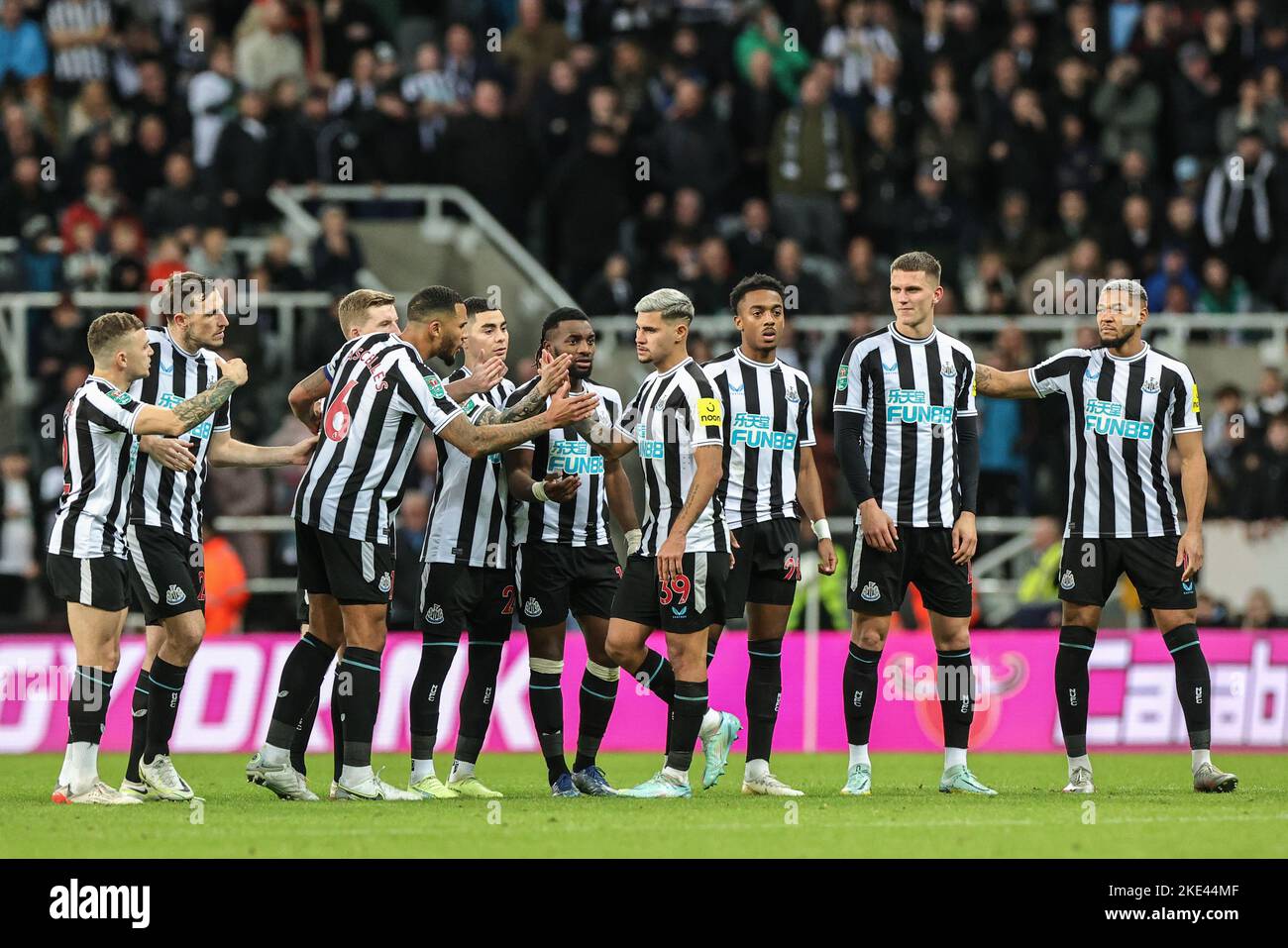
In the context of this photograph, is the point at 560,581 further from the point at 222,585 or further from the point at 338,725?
the point at 222,585

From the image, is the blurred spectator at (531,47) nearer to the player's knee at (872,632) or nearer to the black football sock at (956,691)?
the player's knee at (872,632)

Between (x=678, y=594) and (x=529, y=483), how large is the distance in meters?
1.04

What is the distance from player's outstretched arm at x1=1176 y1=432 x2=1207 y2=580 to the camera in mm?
10406

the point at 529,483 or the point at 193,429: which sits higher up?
the point at 193,429

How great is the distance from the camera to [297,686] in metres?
9.80

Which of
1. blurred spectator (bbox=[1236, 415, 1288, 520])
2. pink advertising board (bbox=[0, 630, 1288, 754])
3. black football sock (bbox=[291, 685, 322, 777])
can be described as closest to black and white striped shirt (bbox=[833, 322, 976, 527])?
black football sock (bbox=[291, 685, 322, 777])

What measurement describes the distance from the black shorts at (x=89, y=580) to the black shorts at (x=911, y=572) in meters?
3.76

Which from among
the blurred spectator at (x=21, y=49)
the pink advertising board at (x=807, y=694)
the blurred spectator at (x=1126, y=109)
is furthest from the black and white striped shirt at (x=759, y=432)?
the blurred spectator at (x=21, y=49)

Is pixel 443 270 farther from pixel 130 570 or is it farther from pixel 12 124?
pixel 130 570

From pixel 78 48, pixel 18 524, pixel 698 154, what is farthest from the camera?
pixel 78 48

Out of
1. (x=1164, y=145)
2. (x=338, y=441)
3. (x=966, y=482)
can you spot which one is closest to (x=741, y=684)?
(x=966, y=482)

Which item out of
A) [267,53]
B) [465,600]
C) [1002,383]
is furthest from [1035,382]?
[267,53]

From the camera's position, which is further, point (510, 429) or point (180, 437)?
point (180, 437)

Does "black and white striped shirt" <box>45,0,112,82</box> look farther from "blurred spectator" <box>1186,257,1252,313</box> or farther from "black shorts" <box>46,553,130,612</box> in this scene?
"black shorts" <box>46,553,130,612</box>
